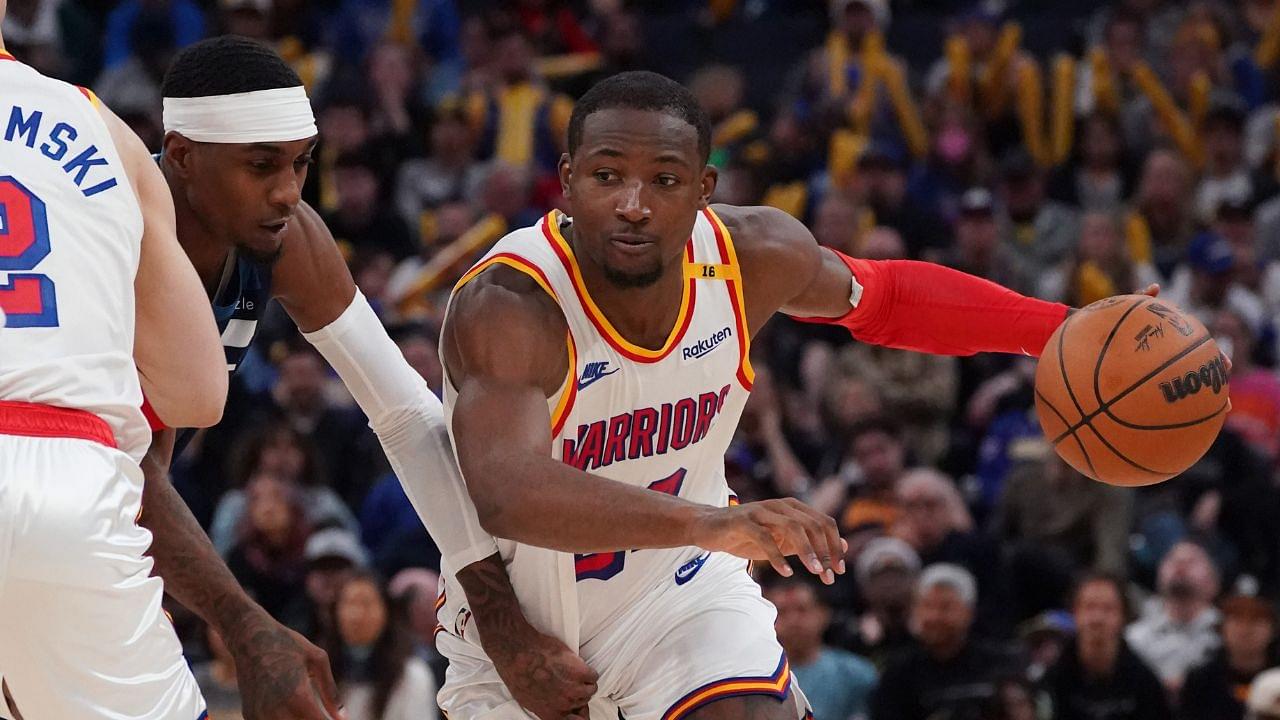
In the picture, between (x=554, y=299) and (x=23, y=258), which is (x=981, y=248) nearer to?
(x=554, y=299)

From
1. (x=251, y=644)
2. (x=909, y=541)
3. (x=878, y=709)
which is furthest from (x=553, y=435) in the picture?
(x=909, y=541)

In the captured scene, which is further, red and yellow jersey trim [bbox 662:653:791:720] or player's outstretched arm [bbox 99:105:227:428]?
red and yellow jersey trim [bbox 662:653:791:720]

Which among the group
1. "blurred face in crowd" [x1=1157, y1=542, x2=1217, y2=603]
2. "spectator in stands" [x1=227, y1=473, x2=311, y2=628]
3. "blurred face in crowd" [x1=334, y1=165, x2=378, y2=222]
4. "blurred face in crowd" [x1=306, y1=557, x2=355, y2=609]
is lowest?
"spectator in stands" [x1=227, y1=473, x2=311, y2=628]

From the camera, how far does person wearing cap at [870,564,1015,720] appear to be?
8344 mm

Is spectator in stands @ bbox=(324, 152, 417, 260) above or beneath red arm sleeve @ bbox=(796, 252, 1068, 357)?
beneath

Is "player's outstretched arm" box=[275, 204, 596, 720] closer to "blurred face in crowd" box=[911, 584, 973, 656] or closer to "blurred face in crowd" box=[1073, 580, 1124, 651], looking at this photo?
"blurred face in crowd" box=[911, 584, 973, 656]

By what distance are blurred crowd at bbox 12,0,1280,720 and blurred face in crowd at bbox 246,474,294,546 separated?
2cm

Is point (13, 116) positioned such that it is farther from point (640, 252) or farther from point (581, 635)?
point (581, 635)

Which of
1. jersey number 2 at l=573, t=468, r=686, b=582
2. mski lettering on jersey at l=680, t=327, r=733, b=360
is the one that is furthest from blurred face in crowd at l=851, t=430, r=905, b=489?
jersey number 2 at l=573, t=468, r=686, b=582

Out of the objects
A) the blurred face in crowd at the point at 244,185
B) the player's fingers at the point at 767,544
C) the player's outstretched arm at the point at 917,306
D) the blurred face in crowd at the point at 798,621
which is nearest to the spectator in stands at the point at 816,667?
the blurred face in crowd at the point at 798,621

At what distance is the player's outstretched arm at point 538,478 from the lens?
3.77m

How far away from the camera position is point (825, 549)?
3.64 meters

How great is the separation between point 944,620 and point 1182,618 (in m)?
1.30

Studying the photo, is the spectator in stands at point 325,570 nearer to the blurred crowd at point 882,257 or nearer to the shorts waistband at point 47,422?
the blurred crowd at point 882,257
